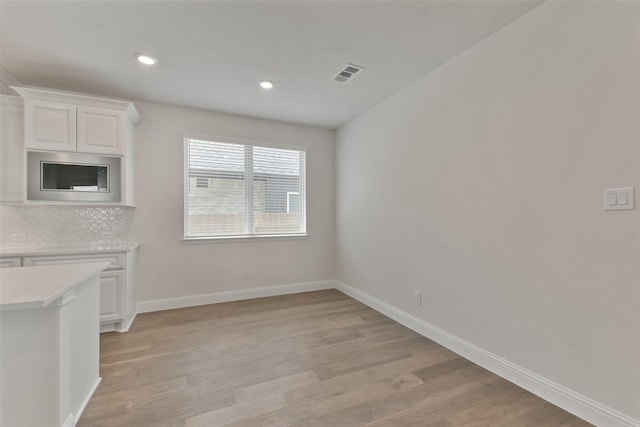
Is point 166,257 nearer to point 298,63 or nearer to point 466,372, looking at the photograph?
point 298,63

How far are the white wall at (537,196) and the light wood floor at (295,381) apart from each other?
0.36 meters

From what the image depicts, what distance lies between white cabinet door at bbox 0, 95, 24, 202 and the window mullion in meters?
2.32

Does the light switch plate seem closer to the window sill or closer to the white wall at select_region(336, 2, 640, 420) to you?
the white wall at select_region(336, 2, 640, 420)

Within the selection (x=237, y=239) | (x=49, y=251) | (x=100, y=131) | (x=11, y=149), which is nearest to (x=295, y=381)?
(x=237, y=239)

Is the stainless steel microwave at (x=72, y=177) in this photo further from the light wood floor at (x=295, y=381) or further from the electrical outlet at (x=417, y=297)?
the electrical outlet at (x=417, y=297)

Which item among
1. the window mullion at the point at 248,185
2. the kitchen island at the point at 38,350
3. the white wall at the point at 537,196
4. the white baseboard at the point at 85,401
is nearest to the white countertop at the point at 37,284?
the kitchen island at the point at 38,350

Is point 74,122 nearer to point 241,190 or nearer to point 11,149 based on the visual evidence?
point 11,149

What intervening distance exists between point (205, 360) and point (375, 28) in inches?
121

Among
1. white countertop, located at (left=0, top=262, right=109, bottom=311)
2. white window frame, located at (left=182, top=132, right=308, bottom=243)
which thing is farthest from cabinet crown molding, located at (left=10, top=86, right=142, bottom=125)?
white countertop, located at (left=0, top=262, right=109, bottom=311)

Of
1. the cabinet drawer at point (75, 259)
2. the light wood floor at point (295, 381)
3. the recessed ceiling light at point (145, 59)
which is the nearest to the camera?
the light wood floor at point (295, 381)

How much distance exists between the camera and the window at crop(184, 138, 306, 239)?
12.3 ft

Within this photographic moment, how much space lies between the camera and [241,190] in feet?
13.1

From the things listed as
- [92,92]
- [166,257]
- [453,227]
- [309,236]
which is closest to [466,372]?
[453,227]

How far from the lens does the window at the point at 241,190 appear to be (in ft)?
12.3
